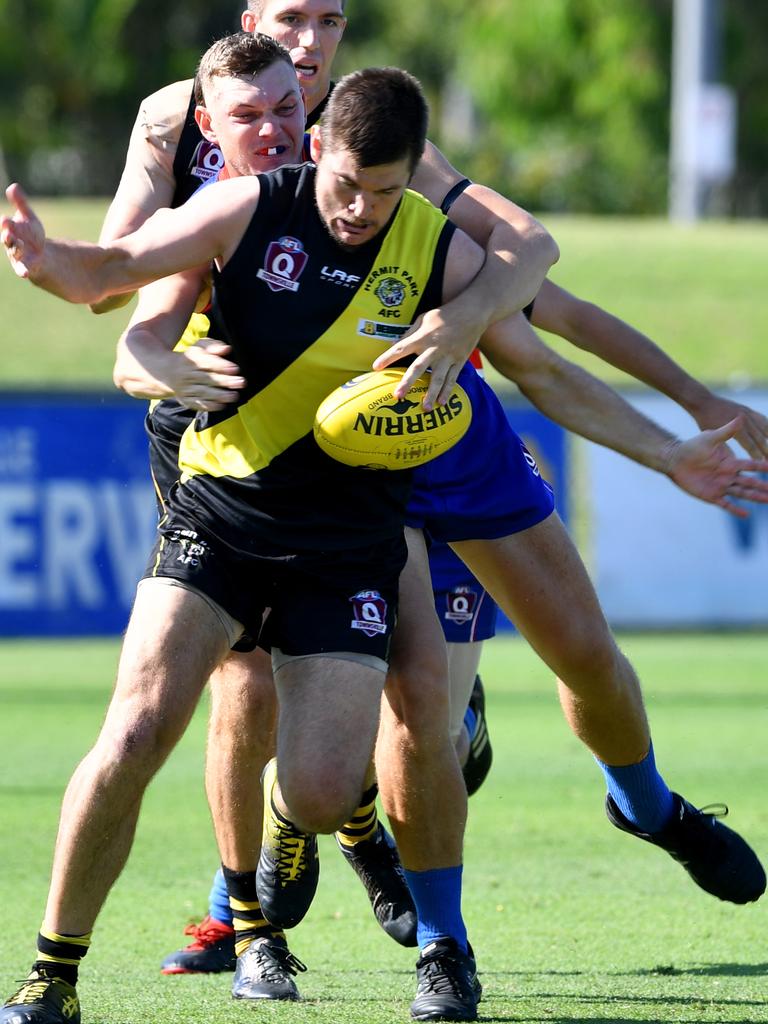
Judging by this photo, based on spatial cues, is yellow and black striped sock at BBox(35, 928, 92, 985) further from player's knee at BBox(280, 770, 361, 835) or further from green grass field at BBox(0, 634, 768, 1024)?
player's knee at BBox(280, 770, 361, 835)

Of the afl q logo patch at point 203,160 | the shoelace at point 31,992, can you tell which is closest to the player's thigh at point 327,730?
the shoelace at point 31,992

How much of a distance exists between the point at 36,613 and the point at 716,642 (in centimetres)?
585

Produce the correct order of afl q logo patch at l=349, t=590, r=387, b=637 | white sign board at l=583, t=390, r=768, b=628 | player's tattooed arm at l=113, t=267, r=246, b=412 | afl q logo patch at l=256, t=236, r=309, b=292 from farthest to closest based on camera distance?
1. white sign board at l=583, t=390, r=768, b=628
2. afl q logo patch at l=349, t=590, r=387, b=637
3. afl q logo patch at l=256, t=236, r=309, b=292
4. player's tattooed arm at l=113, t=267, r=246, b=412

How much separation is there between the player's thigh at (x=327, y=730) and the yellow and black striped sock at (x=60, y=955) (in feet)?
2.17

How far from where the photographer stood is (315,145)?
4688 mm

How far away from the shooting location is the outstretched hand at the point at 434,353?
4.48 meters

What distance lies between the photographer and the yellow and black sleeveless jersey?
452 cm

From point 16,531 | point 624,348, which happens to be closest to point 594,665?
point 624,348

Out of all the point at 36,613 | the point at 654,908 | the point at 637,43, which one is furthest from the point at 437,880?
the point at 637,43

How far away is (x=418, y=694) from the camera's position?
4926 mm

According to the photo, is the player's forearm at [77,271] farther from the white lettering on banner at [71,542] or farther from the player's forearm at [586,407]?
the white lettering on banner at [71,542]

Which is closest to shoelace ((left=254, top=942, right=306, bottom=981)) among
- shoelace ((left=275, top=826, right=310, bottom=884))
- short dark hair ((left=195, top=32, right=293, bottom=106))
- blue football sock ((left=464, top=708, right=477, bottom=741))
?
shoelace ((left=275, top=826, right=310, bottom=884))

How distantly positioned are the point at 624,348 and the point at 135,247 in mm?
1743

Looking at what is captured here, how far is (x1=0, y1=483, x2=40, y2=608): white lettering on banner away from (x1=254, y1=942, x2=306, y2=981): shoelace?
948cm
